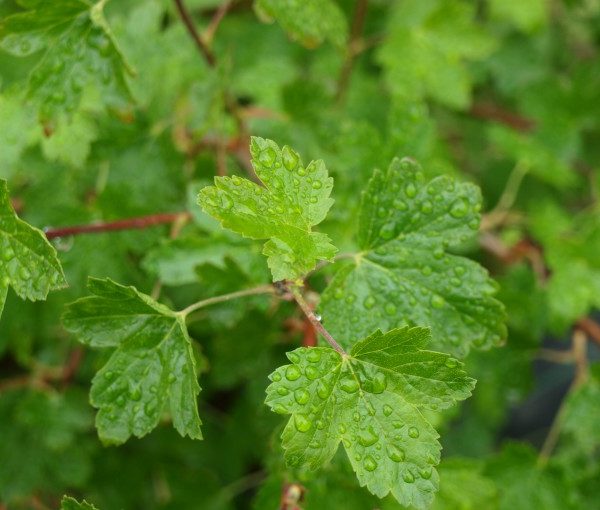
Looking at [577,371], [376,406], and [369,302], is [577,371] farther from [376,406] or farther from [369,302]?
[376,406]

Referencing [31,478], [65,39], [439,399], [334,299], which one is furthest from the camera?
[31,478]

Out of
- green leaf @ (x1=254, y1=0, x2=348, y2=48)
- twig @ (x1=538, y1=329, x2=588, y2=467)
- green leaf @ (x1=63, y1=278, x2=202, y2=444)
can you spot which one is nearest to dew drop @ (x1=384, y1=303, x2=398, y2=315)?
green leaf @ (x1=63, y1=278, x2=202, y2=444)

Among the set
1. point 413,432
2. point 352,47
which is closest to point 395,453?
point 413,432

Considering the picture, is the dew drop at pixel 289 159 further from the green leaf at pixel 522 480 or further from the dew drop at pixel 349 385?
the green leaf at pixel 522 480

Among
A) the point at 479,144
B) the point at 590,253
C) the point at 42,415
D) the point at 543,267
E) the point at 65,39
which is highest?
the point at 65,39

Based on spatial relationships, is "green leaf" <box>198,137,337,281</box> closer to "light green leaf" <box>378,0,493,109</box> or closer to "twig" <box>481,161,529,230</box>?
"twig" <box>481,161,529,230</box>

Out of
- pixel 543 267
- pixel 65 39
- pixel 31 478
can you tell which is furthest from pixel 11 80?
pixel 543 267

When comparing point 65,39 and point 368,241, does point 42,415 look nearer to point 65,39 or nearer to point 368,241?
point 65,39
